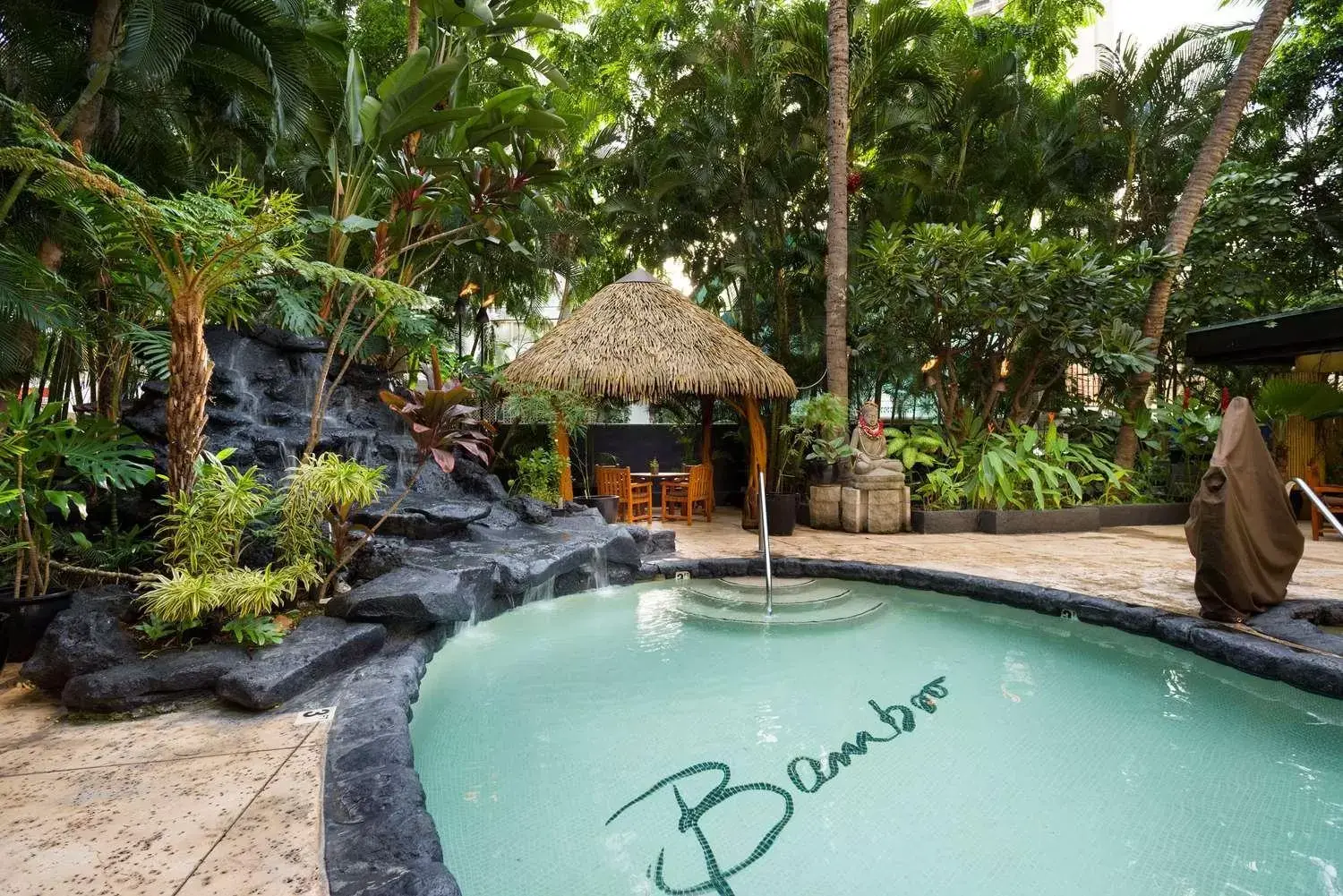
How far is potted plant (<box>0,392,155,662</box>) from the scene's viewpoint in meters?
3.04

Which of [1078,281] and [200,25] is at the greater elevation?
[200,25]

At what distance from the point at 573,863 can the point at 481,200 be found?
14.8 ft

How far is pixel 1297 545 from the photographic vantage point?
13.5 feet

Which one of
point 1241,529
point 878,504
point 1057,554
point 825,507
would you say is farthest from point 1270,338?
point 825,507

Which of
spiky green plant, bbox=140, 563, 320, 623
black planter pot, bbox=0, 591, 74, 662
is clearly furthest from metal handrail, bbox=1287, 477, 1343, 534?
black planter pot, bbox=0, 591, 74, 662

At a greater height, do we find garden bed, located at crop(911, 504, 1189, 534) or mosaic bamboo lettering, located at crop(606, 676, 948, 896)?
garden bed, located at crop(911, 504, 1189, 534)

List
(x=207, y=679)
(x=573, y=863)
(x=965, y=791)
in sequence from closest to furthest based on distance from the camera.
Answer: (x=573, y=863) < (x=965, y=791) < (x=207, y=679)

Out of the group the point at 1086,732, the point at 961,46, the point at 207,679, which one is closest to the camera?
the point at 207,679

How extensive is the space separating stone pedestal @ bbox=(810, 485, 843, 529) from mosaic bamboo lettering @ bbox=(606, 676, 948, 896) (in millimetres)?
4968

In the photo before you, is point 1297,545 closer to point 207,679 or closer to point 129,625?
point 207,679

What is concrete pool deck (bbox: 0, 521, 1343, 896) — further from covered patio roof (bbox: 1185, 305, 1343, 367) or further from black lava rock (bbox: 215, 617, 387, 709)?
covered patio roof (bbox: 1185, 305, 1343, 367)

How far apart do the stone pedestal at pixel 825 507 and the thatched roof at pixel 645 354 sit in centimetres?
133

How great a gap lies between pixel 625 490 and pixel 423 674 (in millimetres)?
5134

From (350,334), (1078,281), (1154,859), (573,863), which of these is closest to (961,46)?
(1078,281)
